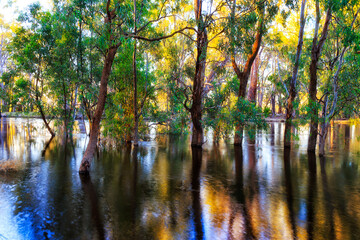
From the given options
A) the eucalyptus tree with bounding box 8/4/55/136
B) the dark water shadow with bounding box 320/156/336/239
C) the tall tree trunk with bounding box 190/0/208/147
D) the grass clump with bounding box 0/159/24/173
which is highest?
the eucalyptus tree with bounding box 8/4/55/136

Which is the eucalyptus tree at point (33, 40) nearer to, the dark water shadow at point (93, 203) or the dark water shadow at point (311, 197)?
the dark water shadow at point (93, 203)

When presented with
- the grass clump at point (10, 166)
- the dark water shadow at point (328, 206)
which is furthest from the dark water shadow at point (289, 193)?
the grass clump at point (10, 166)

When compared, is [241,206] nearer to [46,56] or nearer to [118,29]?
[118,29]

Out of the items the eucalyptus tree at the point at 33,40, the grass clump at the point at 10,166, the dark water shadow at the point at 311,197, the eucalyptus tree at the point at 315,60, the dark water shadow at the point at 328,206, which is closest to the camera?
the dark water shadow at the point at 328,206

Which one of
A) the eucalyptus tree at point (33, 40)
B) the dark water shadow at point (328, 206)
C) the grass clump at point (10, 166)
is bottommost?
the dark water shadow at point (328, 206)

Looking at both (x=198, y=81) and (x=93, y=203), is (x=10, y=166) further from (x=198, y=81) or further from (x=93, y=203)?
(x=198, y=81)

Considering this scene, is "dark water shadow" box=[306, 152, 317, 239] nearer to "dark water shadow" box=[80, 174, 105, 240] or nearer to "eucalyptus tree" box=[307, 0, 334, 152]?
"eucalyptus tree" box=[307, 0, 334, 152]

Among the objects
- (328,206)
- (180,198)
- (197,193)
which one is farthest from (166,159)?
(328,206)

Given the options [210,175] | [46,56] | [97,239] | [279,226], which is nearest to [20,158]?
[46,56]

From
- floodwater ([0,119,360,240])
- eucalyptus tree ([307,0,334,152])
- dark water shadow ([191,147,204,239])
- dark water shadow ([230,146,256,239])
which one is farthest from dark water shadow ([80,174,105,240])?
eucalyptus tree ([307,0,334,152])

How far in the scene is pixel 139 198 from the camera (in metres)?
11.0

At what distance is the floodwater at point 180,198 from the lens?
26.9ft

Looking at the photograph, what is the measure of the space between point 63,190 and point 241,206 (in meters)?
6.48

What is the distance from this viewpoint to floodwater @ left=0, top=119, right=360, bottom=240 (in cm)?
820
